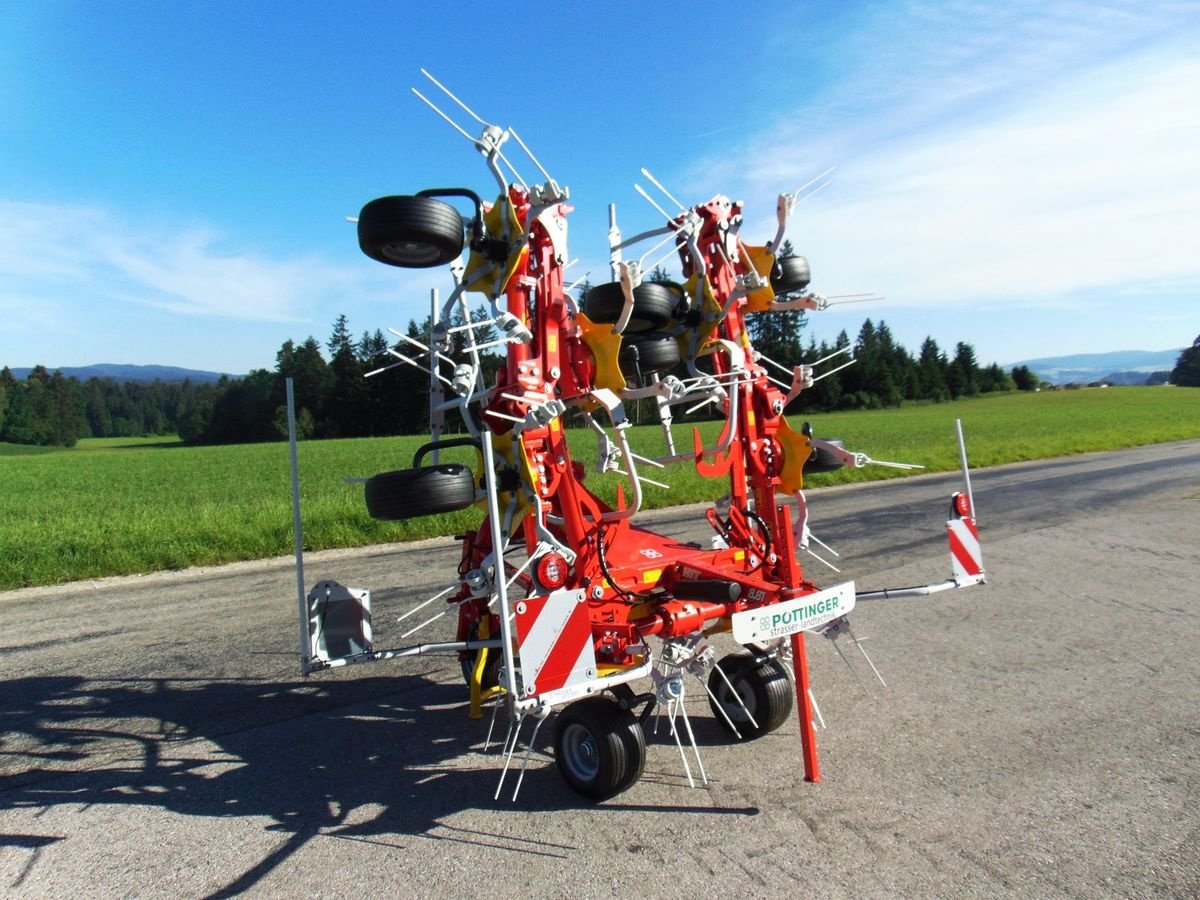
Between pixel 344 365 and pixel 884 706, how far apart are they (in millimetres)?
58378

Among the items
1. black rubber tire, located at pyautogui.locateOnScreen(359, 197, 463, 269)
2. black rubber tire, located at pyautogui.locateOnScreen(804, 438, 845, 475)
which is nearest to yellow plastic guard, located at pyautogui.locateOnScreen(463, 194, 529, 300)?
black rubber tire, located at pyautogui.locateOnScreen(359, 197, 463, 269)

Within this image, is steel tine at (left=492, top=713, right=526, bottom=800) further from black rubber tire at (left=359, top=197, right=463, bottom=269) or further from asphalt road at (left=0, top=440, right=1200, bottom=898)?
black rubber tire at (left=359, top=197, right=463, bottom=269)

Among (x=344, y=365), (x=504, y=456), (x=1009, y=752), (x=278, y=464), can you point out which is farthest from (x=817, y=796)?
(x=344, y=365)

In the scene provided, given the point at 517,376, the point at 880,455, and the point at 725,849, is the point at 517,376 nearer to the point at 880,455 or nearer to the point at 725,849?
the point at 725,849

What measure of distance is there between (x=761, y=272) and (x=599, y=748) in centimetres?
332

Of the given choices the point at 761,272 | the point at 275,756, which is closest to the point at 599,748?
the point at 275,756

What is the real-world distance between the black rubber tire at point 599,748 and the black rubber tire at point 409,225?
2619 mm

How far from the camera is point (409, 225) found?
4258 millimetres

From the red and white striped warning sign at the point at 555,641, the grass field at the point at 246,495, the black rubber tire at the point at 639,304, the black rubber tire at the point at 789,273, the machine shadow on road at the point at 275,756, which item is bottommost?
the machine shadow on road at the point at 275,756

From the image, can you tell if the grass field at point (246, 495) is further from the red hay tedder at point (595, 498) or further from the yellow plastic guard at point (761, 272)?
the yellow plastic guard at point (761, 272)

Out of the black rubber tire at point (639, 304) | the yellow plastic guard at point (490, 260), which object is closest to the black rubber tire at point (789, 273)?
the black rubber tire at point (639, 304)

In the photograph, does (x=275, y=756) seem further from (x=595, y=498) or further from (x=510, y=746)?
(x=595, y=498)

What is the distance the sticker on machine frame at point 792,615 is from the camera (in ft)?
12.6

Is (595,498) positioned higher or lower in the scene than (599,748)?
higher
